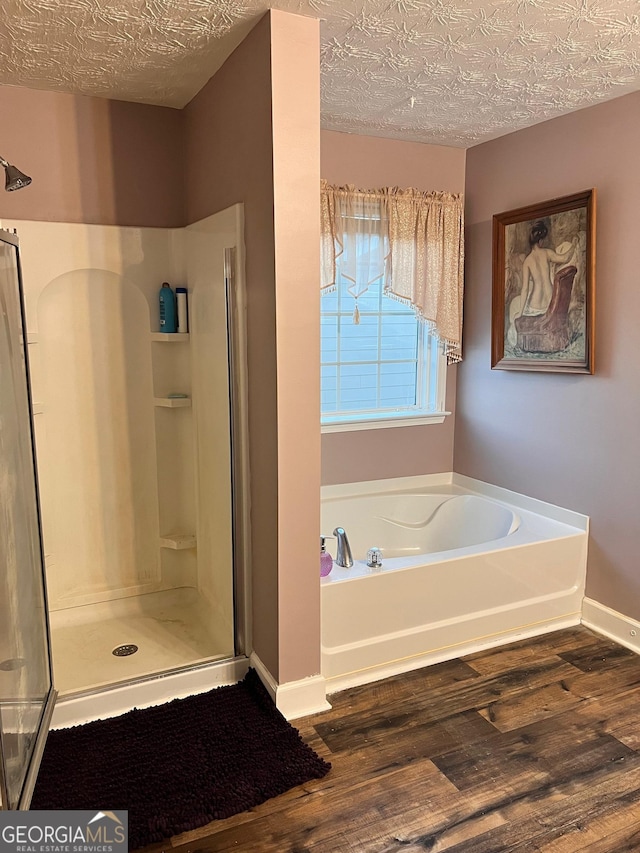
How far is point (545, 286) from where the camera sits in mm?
3043

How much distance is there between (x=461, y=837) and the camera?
1.79 meters

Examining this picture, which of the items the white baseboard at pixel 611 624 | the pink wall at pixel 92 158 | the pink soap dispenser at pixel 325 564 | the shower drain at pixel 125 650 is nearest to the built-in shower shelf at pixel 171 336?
the pink wall at pixel 92 158

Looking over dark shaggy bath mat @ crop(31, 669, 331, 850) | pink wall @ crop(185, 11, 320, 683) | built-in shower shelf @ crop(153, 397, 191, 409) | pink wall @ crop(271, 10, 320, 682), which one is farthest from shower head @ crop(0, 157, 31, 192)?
dark shaggy bath mat @ crop(31, 669, 331, 850)

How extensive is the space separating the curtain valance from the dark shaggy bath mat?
2.00m

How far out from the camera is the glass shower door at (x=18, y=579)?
1.69 meters

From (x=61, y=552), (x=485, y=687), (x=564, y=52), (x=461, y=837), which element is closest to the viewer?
(x=461, y=837)

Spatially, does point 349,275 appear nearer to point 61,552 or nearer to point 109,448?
point 109,448

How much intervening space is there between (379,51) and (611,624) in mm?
2540

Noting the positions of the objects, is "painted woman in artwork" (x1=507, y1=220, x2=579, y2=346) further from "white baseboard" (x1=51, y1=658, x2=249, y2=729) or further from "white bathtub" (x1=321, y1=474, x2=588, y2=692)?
"white baseboard" (x1=51, y1=658, x2=249, y2=729)

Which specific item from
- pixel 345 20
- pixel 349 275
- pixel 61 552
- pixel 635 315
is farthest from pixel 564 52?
pixel 61 552

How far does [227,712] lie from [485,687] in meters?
1.00

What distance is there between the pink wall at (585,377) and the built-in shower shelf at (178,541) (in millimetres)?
1653

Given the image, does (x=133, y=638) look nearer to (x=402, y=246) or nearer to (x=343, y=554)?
(x=343, y=554)

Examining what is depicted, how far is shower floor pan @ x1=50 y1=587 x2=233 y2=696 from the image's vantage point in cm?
249
